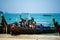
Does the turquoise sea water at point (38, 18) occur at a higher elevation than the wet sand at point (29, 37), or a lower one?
higher

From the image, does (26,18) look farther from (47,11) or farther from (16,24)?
(47,11)

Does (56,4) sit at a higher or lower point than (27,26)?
higher

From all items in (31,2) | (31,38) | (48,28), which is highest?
(31,2)

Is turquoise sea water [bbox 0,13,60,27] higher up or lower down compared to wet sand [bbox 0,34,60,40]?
higher up

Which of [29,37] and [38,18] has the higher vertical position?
[38,18]

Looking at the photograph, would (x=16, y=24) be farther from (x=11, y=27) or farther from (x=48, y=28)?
→ (x=48, y=28)

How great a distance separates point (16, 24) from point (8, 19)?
0.49ft

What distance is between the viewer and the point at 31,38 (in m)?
2.01

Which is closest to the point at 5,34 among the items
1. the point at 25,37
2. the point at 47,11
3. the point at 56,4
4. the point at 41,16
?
the point at 25,37

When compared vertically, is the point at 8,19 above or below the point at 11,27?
above

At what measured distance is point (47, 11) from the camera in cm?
203

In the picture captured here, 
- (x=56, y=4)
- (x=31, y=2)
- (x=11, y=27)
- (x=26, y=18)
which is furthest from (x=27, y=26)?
(x=56, y=4)

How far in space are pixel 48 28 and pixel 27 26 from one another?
33 cm

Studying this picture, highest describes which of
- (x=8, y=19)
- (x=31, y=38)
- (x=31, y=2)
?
(x=31, y=2)
